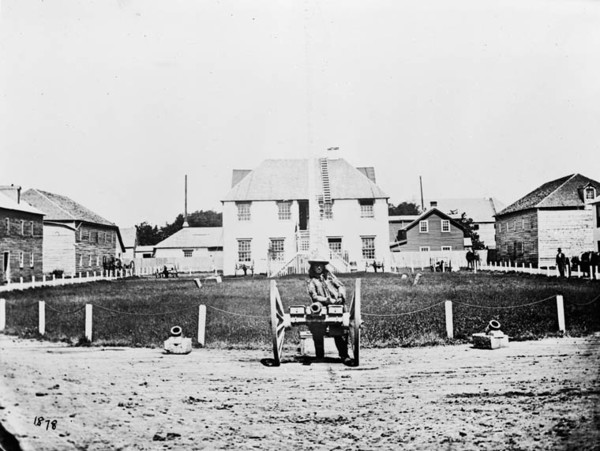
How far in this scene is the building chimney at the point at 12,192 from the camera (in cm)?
604

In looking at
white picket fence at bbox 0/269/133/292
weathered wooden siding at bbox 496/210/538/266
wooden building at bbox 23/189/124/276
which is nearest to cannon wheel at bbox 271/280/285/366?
wooden building at bbox 23/189/124/276

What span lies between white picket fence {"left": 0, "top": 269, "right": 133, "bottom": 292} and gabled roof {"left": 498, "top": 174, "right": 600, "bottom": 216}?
564 centimetres

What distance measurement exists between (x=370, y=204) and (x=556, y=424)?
13.2 feet

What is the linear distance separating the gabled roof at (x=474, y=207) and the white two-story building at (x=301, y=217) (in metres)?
1.09

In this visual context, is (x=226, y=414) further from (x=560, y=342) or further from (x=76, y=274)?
(x=560, y=342)

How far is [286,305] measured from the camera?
7.54m

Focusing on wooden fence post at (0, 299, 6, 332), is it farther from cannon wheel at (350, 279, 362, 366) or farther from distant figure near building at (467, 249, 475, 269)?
distant figure near building at (467, 249, 475, 269)

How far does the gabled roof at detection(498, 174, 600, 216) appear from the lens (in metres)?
6.52

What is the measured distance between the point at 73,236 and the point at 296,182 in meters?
3.07

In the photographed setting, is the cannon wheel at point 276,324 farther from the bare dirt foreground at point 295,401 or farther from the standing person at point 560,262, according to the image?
the standing person at point 560,262

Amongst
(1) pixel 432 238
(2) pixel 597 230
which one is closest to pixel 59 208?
(1) pixel 432 238

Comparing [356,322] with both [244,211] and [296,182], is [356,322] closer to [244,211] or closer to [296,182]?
[296,182]

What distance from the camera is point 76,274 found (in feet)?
22.8

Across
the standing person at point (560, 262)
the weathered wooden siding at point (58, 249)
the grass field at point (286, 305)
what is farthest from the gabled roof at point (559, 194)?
the weathered wooden siding at point (58, 249)
